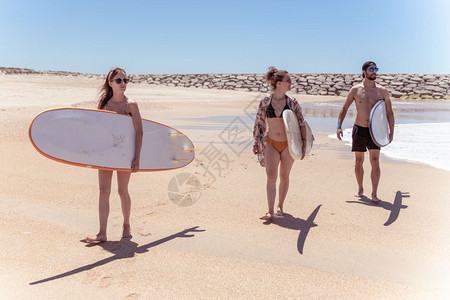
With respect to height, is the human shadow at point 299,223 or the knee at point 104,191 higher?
the knee at point 104,191

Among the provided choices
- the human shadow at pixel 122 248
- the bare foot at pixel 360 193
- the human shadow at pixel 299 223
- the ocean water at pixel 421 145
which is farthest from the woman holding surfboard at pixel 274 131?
the ocean water at pixel 421 145

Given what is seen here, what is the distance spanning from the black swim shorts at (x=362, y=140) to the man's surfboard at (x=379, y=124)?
0.11m

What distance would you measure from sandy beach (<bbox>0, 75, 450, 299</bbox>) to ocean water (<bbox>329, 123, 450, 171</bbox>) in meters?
1.17

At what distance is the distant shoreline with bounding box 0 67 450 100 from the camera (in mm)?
43188

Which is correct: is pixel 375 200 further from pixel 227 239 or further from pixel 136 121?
pixel 136 121

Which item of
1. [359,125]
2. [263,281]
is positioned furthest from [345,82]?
[263,281]

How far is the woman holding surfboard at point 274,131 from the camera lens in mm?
4566

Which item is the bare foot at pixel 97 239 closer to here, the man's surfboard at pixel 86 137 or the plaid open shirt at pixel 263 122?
the man's surfboard at pixel 86 137

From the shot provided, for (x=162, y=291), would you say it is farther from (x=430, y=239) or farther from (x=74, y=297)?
(x=430, y=239)

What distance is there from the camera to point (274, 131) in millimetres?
4590

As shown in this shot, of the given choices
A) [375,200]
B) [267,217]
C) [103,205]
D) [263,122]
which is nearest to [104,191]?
[103,205]

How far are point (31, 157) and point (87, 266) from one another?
461cm

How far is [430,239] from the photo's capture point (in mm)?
4113

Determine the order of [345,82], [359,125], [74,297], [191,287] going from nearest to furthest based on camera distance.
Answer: [74,297]
[191,287]
[359,125]
[345,82]
